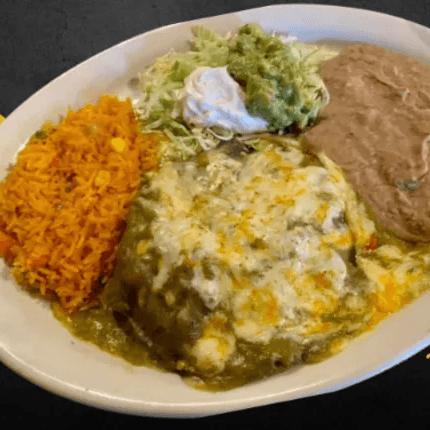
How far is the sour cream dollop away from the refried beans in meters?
0.30

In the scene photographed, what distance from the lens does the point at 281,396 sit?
154cm

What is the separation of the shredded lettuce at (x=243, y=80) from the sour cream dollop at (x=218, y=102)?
0.04 m

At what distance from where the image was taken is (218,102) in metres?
2.04

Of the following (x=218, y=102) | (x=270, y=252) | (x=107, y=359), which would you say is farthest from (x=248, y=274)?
(x=218, y=102)

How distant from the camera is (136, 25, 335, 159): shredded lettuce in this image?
6.51 ft

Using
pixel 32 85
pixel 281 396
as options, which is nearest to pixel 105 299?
pixel 281 396

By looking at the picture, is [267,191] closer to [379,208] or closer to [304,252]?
A: [304,252]

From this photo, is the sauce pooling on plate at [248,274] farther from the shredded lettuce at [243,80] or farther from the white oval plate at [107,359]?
the shredded lettuce at [243,80]

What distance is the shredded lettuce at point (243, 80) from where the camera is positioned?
198 centimetres

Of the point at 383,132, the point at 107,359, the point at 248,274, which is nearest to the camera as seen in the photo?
the point at 248,274

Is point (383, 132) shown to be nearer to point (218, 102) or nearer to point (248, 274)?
point (218, 102)

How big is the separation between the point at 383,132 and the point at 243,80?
664mm

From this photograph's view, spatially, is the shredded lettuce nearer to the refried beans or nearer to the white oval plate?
the refried beans

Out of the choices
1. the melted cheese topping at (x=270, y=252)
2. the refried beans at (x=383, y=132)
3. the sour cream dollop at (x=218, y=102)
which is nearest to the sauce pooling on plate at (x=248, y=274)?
the melted cheese topping at (x=270, y=252)
